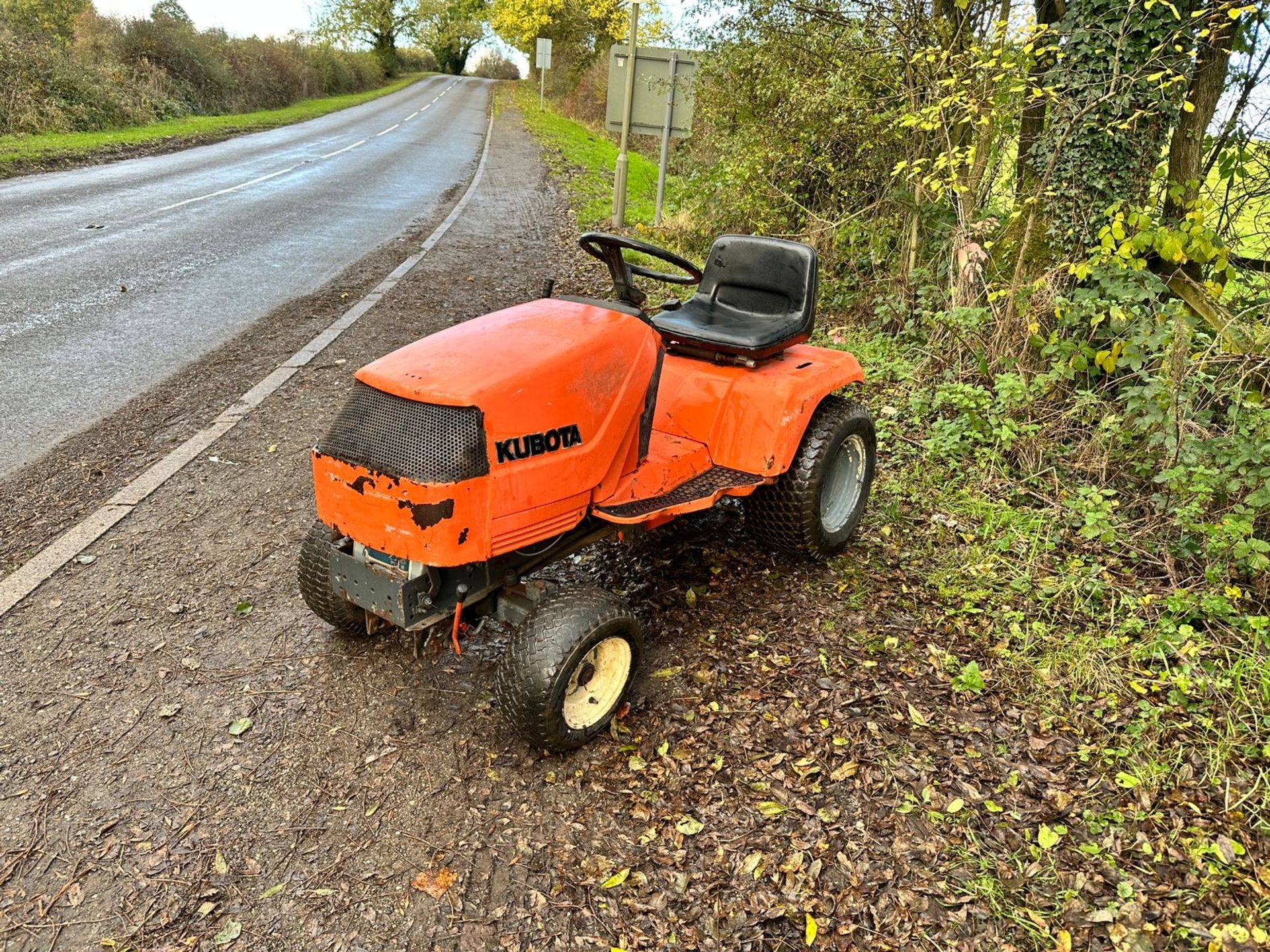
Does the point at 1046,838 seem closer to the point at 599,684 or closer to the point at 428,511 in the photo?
the point at 599,684

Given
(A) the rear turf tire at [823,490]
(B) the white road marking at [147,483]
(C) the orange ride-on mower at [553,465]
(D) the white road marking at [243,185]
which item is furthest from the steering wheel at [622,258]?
(D) the white road marking at [243,185]

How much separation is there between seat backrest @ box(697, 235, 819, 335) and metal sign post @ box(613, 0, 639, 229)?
6.35m

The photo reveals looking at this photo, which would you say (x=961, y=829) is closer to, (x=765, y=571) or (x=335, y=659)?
(x=765, y=571)

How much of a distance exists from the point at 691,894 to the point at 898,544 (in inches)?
86.2

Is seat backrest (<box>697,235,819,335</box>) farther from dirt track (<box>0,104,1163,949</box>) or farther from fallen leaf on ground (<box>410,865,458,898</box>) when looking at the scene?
fallen leaf on ground (<box>410,865,458,898</box>)

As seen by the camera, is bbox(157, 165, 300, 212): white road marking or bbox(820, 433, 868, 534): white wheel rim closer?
bbox(820, 433, 868, 534): white wheel rim

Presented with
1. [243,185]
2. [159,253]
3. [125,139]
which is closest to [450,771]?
[159,253]

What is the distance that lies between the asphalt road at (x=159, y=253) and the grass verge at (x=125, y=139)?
663 millimetres

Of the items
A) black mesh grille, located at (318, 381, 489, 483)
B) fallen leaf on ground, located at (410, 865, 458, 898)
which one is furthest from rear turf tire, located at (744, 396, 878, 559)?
fallen leaf on ground, located at (410, 865, 458, 898)

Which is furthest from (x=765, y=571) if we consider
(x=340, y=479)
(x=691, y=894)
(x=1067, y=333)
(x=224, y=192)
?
(x=224, y=192)

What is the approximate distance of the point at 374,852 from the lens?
2.29 meters

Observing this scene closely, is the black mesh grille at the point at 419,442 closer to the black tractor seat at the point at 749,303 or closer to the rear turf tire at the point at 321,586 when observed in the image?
the rear turf tire at the point at 321,586

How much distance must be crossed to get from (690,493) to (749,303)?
3.83 ft

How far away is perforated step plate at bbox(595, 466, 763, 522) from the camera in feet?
9.26
